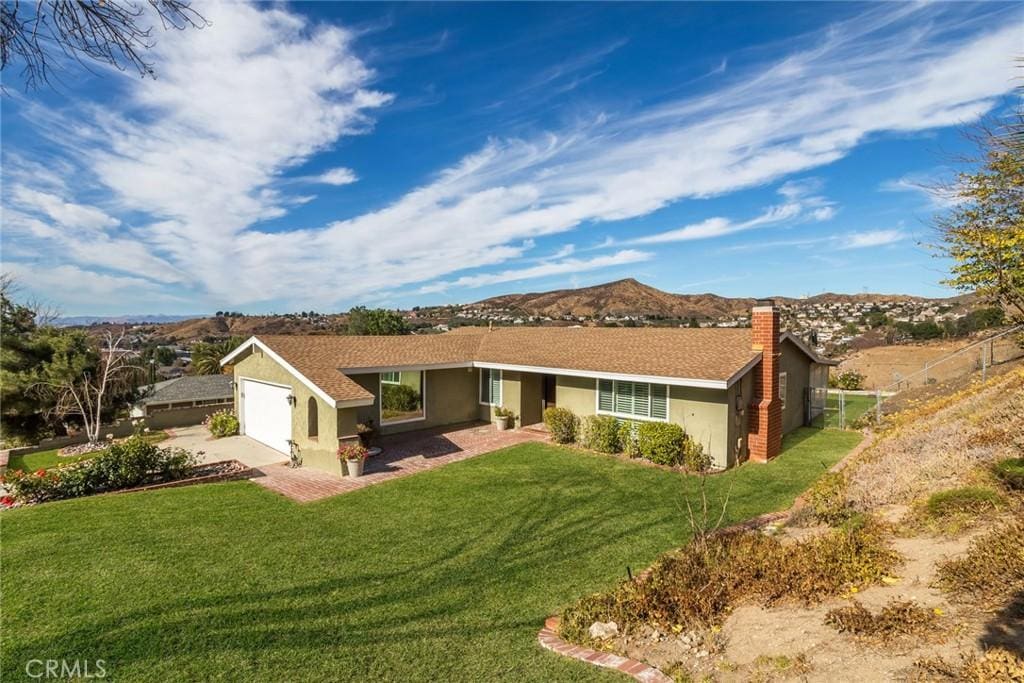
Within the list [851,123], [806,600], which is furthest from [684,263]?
[806,600]

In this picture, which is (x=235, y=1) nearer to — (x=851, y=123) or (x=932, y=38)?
(x=932, y=38)

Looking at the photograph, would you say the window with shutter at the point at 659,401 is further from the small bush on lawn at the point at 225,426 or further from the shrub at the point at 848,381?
the shrub at the point at 848,381

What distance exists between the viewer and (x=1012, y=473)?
6621mm

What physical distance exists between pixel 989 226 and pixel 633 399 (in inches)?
350

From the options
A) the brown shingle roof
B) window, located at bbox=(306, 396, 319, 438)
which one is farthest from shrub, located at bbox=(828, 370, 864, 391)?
window, located at bbox=(306, 396, 319, 438)

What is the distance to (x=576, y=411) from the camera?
16078 millimetres

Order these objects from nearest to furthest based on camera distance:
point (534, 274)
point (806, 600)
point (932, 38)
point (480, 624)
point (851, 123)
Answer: point (806, 600) → point (480, 624) → point (932, 38) → point (851, 123) → point (534, 274)

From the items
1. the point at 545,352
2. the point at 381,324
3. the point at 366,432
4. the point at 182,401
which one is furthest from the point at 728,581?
the point at 381,324

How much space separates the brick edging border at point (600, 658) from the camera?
14.9 feet

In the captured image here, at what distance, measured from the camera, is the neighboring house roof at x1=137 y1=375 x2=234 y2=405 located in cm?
2517

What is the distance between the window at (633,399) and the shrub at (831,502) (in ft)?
14.8

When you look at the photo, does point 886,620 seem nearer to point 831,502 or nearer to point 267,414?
point 831,502

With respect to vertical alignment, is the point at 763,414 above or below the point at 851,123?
below

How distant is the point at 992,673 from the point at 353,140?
80.2 ft
